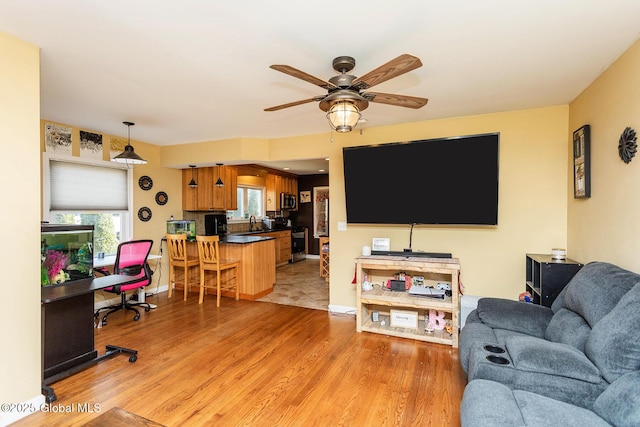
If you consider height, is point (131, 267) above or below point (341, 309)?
above

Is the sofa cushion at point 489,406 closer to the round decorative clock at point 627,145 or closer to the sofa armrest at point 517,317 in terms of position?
the sofa armrest at point 517,317

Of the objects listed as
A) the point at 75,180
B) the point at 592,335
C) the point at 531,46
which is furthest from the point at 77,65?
the point at 592,335

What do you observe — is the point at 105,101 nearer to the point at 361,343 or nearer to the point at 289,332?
the point at 289,332

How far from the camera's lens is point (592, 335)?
172 cm

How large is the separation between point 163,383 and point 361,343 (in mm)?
1883

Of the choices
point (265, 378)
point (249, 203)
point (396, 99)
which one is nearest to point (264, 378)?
point (265, 378)

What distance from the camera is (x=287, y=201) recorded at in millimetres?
8273

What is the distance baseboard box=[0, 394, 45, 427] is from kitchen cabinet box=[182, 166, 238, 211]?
383 cm

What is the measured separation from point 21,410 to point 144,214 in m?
3.45

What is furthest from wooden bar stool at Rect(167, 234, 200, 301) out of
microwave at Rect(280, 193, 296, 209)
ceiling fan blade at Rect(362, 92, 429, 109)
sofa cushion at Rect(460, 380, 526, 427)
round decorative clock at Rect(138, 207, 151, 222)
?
sofa cushion at Rect(460, 380, 526, 427)

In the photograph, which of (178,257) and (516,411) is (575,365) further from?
(178,257)

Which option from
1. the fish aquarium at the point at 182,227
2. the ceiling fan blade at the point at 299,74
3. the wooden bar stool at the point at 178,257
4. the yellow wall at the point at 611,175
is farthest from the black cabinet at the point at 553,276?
the fish aquarium at the point at 182,227

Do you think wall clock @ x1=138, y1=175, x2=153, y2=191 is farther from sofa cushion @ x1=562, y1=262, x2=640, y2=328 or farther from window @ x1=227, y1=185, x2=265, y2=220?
sofa cushion @ x1=562, y1=262, x2=640, y2=328

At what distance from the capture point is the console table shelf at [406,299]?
319 centimetres
